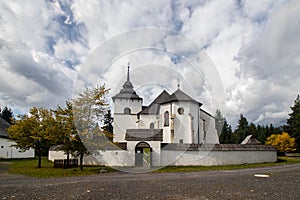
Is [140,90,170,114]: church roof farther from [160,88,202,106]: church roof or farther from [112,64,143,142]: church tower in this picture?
[160,88,202,106]: church roof

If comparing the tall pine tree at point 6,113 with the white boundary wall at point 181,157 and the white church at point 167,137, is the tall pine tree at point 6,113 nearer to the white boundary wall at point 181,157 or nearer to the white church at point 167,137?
the white church at point 167,137

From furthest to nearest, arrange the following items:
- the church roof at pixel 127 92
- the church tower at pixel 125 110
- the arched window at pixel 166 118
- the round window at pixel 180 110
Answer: the church roof at pixel 127 92
the church tower at pixel 125 110
the arched window at pixel 166 118
the round window at pixel 180 110

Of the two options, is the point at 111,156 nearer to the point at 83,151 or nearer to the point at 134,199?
the point at 83,151

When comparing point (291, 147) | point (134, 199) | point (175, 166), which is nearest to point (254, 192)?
point (134, 199)

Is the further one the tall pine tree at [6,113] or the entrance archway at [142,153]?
the tall pine tree at [6,113]

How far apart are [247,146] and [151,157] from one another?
995 centimetres

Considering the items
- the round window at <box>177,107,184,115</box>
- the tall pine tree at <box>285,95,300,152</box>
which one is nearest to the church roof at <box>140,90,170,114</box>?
the round window at <box>177,107,184,115</box>

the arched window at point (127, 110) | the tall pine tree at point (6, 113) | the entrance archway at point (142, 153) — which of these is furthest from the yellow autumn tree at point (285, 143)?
the tall pine tree at point (6, 113)

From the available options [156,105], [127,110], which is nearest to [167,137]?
[156,105]

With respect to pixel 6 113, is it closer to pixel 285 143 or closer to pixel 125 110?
pixel 125 110

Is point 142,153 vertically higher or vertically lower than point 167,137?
lower

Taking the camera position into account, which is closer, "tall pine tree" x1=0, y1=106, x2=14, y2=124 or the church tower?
the church tower

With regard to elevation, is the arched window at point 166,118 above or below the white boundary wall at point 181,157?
above

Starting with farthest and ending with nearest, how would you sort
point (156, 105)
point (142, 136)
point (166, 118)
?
point (156, 105)
point (166, 118)
point (142, 136)
